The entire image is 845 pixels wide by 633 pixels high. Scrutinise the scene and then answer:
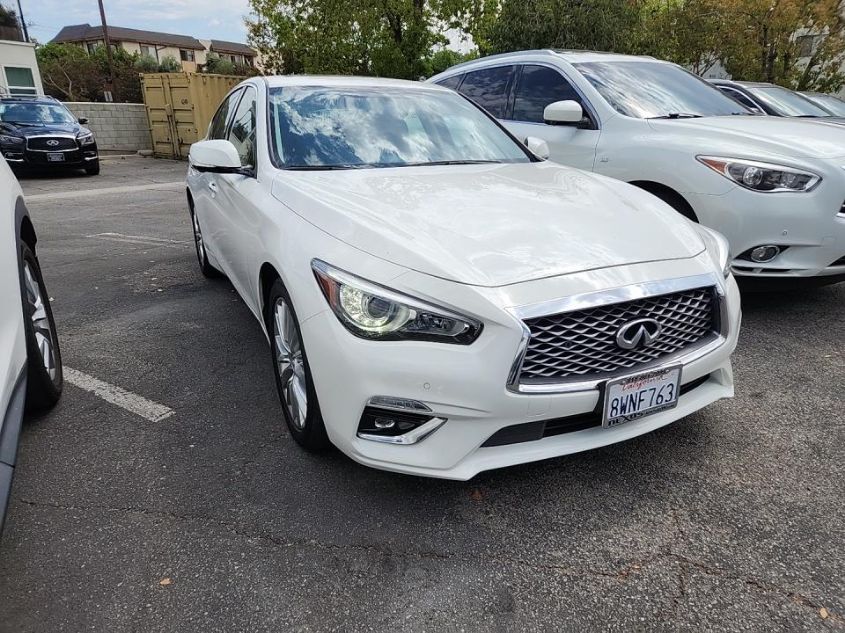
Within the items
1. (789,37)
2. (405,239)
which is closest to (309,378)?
(405,239)

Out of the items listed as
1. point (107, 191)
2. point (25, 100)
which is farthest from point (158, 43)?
point (107, 191)

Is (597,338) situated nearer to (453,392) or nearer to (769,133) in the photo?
(453,392)

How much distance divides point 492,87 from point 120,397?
422 centimetres

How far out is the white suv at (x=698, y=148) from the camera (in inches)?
142

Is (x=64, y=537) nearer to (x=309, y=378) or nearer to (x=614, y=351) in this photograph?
(x=309, y=378)

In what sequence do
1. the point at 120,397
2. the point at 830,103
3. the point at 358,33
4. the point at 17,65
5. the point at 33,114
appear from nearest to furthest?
1. the point at 120,397
2. the point at 830,103
3. the point at 33,114
4. the point at 358,33
5. the point at 17,65

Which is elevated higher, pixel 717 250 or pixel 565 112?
pixel 565 112

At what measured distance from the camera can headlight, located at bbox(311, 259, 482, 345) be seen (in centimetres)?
192

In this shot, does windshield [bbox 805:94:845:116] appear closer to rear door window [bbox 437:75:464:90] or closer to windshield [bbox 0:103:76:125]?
rear door window [bbox 437:75:464:90]

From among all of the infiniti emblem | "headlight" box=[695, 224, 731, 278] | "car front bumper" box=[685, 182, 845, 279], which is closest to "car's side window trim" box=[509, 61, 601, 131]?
→ "car front bumper" box=[685, 182, 845, 279]

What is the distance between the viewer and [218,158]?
3.00m

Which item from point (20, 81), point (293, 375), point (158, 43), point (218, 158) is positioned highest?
point (158, 43)

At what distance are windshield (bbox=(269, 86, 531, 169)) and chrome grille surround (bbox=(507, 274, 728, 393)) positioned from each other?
145 centimetres

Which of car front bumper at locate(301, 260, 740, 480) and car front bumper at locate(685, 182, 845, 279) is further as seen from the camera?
car front bumper at locate(685, 182, 845, 279)
